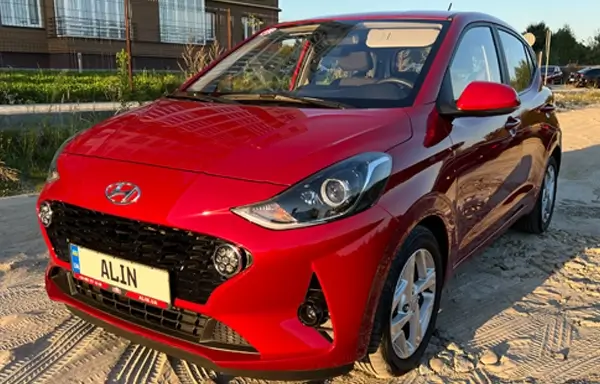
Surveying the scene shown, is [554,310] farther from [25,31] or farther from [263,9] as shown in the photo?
[263,9]

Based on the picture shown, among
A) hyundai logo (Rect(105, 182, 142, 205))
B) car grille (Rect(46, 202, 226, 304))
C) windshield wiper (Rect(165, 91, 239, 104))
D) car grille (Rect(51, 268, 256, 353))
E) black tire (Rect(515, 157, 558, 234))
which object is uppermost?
windshield wiper (Rect(165, 91, 239, 104))

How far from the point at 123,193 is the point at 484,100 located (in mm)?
1716

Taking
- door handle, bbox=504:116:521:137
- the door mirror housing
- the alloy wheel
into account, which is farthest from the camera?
door handle, bbox=504:116:521:137

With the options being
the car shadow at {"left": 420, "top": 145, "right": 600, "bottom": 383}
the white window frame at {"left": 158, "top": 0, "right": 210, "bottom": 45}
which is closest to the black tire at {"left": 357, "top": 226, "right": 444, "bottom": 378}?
the car shadow at {"left": 420, "top": 145, "right": 600, "bottom": 383}

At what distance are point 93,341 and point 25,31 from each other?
23.7 meters

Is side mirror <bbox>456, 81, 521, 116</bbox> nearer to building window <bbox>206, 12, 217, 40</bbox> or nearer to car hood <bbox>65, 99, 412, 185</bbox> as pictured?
car hood <bbox>65, 99, 412, 185</bbox>

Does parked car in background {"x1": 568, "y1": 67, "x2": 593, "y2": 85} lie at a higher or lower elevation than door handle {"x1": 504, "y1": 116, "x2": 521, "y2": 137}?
lower

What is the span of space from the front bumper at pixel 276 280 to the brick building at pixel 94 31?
19058 millimetres

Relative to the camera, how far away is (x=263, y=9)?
31.8 m

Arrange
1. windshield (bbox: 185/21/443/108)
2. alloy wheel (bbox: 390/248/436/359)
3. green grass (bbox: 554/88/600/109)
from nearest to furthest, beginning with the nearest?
alloy wheel (bbox: 390/248/436/359) < windshield (bbox: 185/21/443/108) < green grass (bbox: 554/88/600/109)

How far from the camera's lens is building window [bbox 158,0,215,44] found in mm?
27297

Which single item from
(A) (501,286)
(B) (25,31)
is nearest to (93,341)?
(A) (501,286)

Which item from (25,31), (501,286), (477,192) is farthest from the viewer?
(25,31)

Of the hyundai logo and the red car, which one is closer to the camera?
the red car
